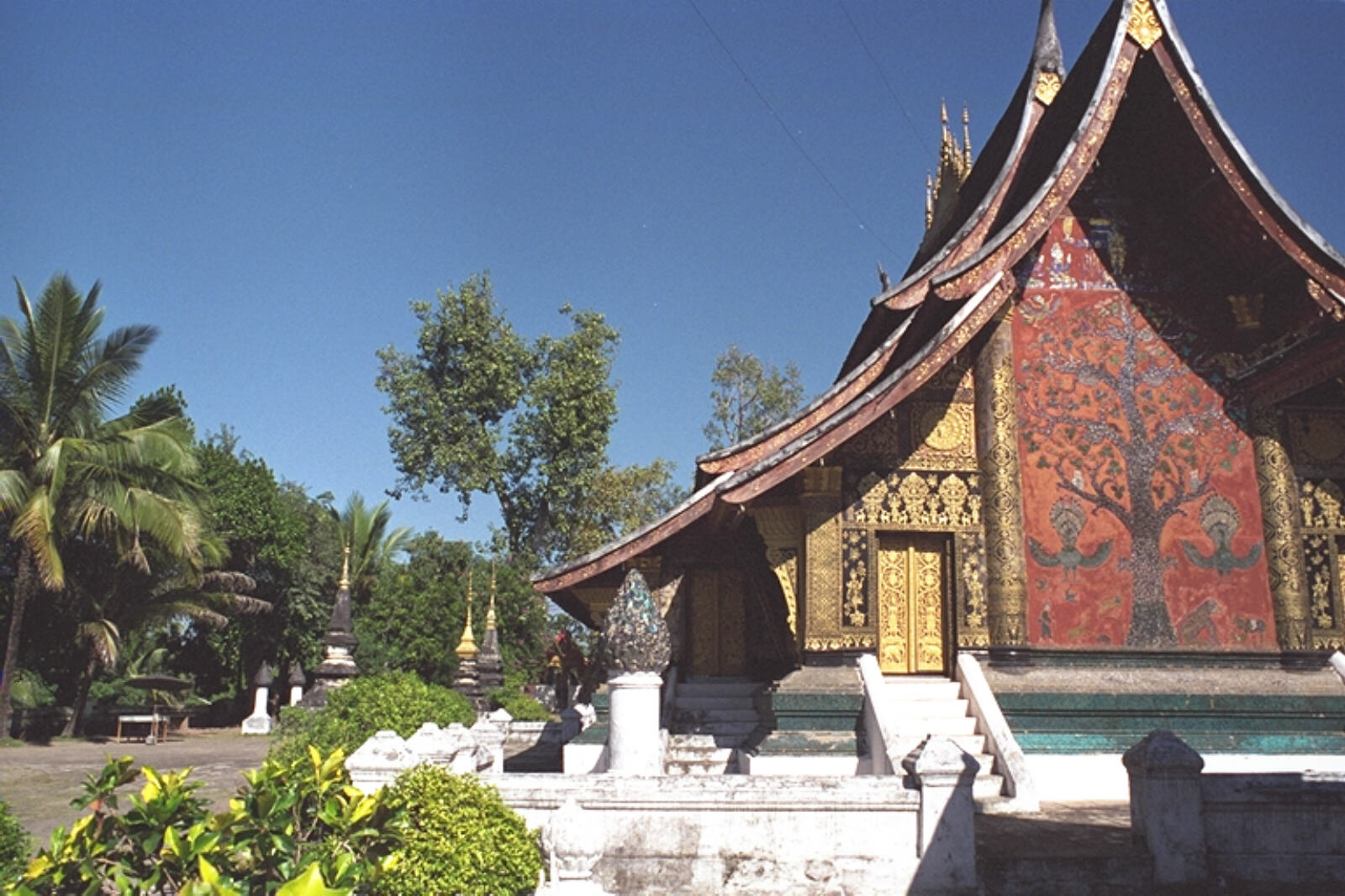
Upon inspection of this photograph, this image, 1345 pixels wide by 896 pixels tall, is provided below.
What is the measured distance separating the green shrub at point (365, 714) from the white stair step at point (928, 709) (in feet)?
14.8

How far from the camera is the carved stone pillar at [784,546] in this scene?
34.7ft

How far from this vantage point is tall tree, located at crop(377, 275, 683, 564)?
32188 mm

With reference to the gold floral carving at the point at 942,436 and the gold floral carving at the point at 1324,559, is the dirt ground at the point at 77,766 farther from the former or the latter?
the gold floral carving at the point at 1324,559

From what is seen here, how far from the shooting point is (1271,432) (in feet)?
35.7

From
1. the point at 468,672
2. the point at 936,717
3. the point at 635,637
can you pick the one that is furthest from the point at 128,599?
the point at 936,717

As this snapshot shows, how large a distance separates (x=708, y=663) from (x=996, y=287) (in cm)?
541

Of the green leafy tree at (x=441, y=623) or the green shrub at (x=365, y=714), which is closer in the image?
the green shrub at (x=365, y=714)

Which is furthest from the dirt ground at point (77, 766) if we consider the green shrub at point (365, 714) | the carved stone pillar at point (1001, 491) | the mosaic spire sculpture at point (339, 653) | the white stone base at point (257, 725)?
the carved stone pillar at point (1001, 491)

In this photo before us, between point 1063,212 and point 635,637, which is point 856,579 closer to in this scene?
point 635,637

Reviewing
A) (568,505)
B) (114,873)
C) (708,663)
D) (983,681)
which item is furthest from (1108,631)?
(568,505)

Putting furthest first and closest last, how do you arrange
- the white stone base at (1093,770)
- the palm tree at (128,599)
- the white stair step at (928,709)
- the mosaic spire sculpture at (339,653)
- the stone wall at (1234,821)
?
the palm tree at (128,599), the mosaic spire sculpture at (339,653), the white stair step at (928,709), the white stone base at (1093,770), the stone wall at (1234,821)

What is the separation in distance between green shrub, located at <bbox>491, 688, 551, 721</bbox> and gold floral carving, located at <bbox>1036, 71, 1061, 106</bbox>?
1340 cm

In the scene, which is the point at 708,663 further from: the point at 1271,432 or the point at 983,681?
the point at 1271,432

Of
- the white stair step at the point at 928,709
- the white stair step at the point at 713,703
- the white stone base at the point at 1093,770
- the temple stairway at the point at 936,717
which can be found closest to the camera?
the temple stairway at the point at 936,717
